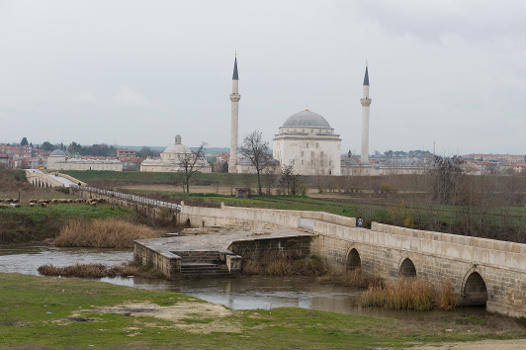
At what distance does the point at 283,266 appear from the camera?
92.6 feet

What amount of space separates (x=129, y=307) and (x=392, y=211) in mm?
21395

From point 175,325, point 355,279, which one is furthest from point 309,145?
point 175,325

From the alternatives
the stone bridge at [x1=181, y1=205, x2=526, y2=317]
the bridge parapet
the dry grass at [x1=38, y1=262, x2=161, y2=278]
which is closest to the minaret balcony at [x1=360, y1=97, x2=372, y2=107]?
the stone bridge at [x1=181, y1=205, x2=526, y2=317]

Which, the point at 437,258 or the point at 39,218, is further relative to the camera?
the point at 39,218

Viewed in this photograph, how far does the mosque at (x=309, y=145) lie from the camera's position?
4350 inches

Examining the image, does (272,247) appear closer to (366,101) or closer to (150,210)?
(150,210)

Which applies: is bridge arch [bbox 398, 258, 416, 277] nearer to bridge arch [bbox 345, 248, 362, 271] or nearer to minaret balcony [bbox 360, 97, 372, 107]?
bridge arch [bbox 345, 248, 362, 271]

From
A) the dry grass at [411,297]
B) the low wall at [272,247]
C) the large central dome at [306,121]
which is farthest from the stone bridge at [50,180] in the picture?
the dry grass at [411,297]

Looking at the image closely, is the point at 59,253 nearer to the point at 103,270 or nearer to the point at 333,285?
the point at 103,270

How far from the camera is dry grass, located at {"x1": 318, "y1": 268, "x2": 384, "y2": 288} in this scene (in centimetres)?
2497

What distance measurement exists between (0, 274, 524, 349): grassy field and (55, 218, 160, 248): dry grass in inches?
596

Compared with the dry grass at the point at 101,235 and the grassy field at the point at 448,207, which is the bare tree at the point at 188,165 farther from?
the dry grass at the point at 101,235

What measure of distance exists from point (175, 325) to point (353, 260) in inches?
520

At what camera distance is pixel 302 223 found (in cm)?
3200
